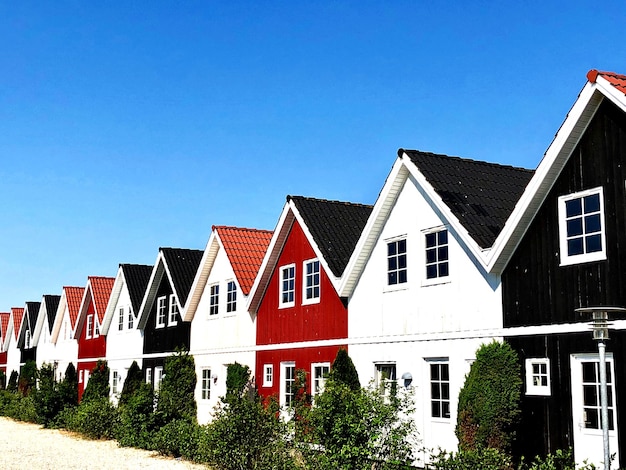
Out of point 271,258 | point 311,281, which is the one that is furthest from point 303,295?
point 271,258

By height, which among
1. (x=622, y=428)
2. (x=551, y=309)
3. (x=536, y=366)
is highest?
(x=551, y=309)

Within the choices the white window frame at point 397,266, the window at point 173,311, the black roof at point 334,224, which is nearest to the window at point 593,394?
the white window frame at point 397,266

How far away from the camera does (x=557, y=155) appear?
1465 centimetres

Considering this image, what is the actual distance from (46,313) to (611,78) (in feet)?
140

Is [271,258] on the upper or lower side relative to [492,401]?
upper

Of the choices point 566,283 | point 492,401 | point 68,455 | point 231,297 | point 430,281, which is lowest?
point 68,455

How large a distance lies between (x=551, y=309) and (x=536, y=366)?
121 centimetres

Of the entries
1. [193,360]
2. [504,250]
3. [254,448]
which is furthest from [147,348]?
[504,250]

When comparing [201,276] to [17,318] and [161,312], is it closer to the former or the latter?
[161,312]

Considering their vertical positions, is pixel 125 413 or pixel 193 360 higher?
pixel 193 360

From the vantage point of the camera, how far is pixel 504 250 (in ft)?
51.5

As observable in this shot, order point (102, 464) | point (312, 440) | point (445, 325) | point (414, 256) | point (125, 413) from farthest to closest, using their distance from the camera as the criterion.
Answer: point (125, 413), point (102, 464), point (414, 256), point (445, 325), point (312, 440)

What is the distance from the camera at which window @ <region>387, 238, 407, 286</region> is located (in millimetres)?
19094

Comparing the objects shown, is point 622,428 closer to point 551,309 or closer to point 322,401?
point 551,309
